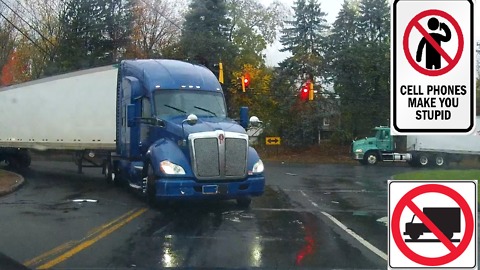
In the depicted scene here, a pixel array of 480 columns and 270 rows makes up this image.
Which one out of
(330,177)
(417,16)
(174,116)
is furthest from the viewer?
(330,177)

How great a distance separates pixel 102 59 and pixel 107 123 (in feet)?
89.2

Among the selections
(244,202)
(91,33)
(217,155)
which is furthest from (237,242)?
A: (91,33)

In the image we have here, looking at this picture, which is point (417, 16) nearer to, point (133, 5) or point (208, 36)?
point (208, 36)

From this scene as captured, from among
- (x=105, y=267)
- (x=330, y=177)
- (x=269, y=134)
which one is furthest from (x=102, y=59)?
(x=105, y=267)

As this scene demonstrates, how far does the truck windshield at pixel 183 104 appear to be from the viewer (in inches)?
640

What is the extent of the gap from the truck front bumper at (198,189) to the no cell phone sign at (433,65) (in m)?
11.7

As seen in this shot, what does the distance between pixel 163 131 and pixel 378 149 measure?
2824cm

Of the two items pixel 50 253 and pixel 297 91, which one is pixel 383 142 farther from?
pixel 50 253

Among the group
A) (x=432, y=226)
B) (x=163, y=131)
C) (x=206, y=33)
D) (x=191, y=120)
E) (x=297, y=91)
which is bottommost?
(x=432, y=226)

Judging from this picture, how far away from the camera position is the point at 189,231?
12.1 meters

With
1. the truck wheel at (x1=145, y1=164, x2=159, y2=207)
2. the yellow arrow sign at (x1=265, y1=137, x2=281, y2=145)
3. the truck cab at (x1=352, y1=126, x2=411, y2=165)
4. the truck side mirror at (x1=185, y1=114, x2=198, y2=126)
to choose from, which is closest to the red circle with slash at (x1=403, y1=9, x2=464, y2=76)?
the truck side mirror at (x1=185, y1=114, x2=198, y2=126)

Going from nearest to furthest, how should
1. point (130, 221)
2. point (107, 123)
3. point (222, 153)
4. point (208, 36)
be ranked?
point (130, 221) < point (222, 153) < point (107, 123) < point (208, 36)

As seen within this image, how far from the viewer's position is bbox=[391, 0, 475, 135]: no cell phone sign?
302 cm

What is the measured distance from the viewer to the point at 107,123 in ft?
70.6
